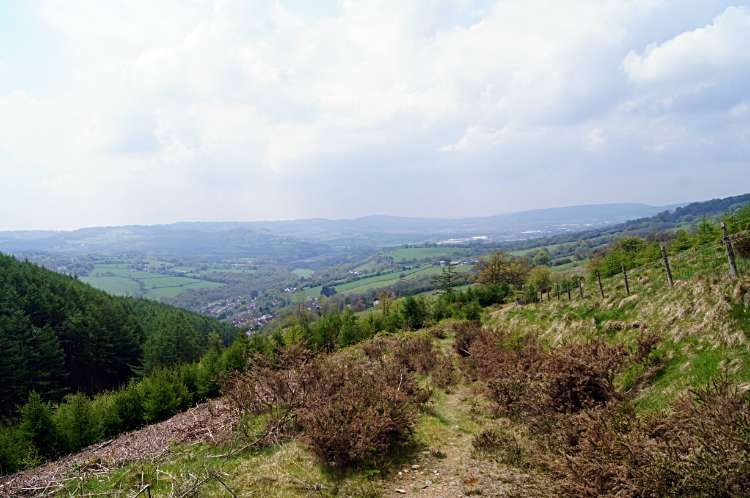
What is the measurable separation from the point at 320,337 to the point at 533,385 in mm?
21992

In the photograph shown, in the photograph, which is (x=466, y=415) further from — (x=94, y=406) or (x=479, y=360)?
(x=94, y=406)

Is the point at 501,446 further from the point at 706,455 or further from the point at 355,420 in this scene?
the point at 706,455

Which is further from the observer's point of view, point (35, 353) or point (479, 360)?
point (35, 353)

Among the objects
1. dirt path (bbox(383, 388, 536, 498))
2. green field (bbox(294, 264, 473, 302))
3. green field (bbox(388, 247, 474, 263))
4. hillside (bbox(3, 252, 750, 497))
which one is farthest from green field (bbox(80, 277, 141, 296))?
dirt path (bbox(383, 388, 536, 498))

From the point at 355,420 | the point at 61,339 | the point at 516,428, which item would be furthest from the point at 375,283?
the point at 355,420

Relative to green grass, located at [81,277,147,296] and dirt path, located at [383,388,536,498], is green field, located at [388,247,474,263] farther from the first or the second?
dirt path, located at [383,388,536,498]

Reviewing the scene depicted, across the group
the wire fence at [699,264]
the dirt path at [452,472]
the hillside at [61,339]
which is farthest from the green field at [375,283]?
the dirt path at [452,472]

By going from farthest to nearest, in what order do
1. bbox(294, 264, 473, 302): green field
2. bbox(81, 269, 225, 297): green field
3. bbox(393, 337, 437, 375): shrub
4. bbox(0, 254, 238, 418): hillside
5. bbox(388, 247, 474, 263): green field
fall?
bbox(388, 247, 474, 263): green field, bbox(81, 269, 225, 297): green field, bbox(294, 264, 473, 302): green field, bbox(0, 254, 238, 418): hillside, bbox(393, 337, 437, 375): shrub

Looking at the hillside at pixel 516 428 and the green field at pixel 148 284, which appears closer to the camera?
the hillside at pixel 516 428

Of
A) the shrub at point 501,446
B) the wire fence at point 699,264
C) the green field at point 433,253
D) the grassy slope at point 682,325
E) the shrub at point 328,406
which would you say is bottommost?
the green field at point 433,253

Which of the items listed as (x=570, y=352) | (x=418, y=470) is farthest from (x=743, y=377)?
(x=418, y=470)

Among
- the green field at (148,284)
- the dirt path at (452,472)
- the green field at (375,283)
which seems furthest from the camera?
the green field at (148,284)

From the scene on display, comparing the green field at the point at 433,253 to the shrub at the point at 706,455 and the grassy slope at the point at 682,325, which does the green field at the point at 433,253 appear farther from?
the shrub at the point at 706,455

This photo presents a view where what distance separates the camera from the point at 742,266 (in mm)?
9102
